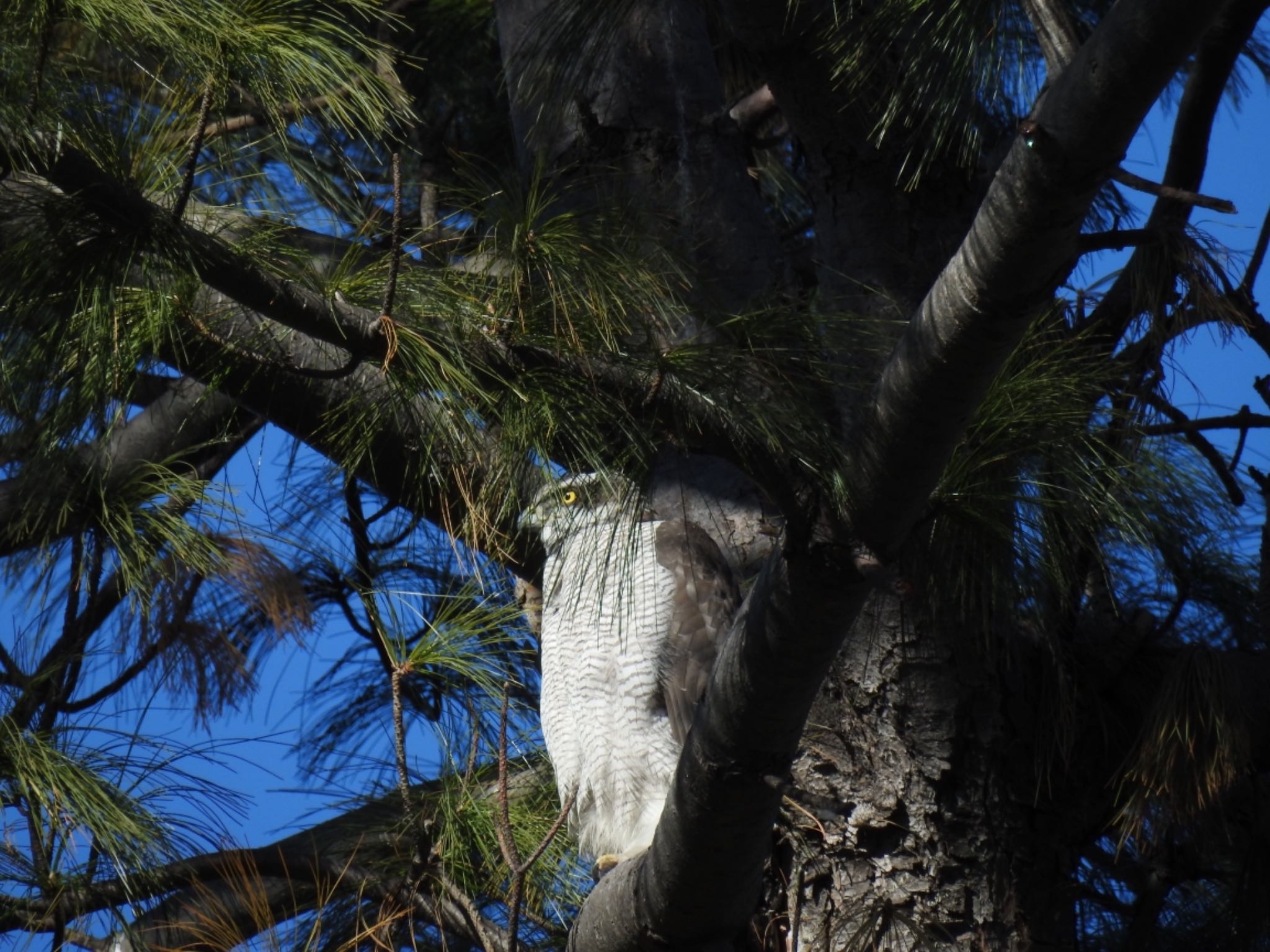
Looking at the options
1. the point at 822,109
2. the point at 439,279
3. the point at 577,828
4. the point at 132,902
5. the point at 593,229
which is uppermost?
the point at 822,109

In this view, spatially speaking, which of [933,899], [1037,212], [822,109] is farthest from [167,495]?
[1037,212]

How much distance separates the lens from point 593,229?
162 cm

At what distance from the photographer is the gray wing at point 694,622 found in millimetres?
2545

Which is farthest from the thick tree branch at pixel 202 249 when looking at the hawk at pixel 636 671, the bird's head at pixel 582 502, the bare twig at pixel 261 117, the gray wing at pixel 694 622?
the gray wing at pixel 694 622

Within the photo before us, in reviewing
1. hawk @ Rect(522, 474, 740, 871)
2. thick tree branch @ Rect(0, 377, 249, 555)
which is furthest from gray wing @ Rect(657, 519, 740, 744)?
thick tree branch @ Rect(0, 377, 249, 555)

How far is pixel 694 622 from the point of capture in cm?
257

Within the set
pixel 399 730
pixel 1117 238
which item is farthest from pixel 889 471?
pixel 399 730

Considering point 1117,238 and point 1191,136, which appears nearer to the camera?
point 1117,238

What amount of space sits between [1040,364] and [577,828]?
156 cm

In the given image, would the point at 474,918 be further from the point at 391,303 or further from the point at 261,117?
the point at 261,117

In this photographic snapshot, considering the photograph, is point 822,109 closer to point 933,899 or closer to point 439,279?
point 439,279

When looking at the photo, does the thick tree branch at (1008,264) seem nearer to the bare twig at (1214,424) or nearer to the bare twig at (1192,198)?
the bare twig at (1192,198)

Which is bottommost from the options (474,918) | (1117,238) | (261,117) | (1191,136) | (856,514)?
(474,918)

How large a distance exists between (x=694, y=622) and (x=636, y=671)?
0.15 m
